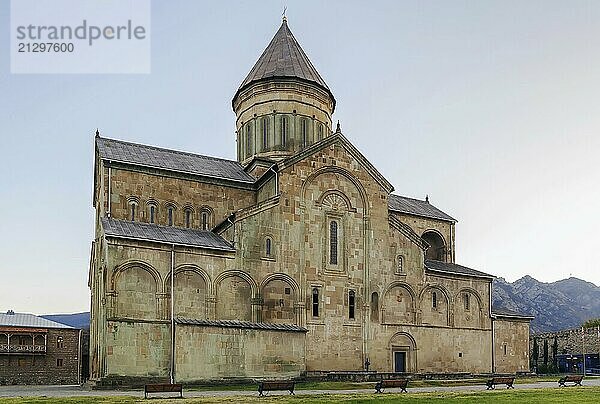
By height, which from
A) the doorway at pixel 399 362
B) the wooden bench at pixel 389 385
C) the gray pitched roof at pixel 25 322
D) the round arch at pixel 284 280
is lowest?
the doorway at pixel 399 362

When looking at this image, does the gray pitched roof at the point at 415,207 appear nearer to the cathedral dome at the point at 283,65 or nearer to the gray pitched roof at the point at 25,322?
the cathedral dome at the point at 283,65

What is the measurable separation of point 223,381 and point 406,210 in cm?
2226

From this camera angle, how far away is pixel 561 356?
66.7 m

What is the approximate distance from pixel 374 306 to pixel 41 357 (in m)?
25.1

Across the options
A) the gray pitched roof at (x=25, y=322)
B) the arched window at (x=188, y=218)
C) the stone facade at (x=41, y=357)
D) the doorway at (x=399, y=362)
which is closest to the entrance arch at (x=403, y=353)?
the doorway at (x=399, y=362)

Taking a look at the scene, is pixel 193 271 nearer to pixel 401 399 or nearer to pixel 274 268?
pixel 274 268

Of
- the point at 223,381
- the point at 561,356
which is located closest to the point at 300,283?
the point at 223,381

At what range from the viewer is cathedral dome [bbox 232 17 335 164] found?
48.9 metres

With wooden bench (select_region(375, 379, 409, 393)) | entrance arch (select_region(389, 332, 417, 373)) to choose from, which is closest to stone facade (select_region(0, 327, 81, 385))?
entrance arch (select_region(389, 332, 417, 373))

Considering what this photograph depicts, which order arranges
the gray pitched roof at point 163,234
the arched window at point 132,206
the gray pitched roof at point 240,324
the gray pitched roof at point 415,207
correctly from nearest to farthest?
the gray pitched roof at point 240,324 < the gray pitched roof at point 163,234 < the arched window at point 132,206 < the gray pitched roof at point 415,207

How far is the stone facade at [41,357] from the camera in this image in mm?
50094

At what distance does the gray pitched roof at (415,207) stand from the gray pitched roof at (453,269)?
14.2ft

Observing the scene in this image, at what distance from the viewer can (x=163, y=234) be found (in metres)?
37.8

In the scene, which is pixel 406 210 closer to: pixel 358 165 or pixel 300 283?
pixel 358 165
